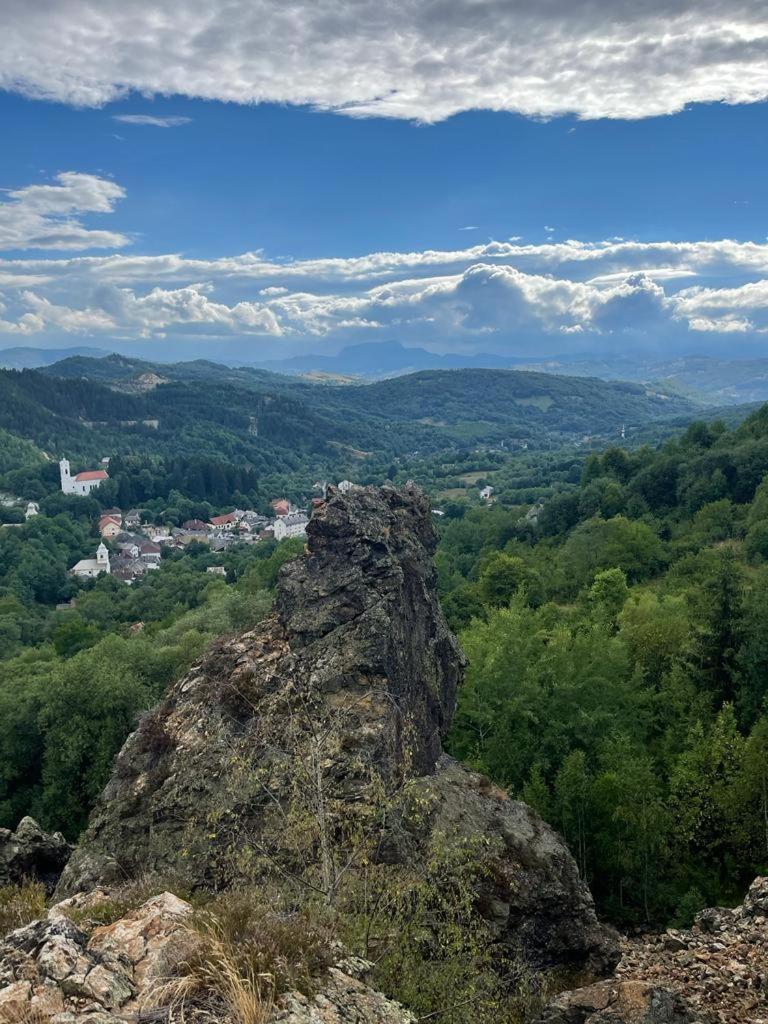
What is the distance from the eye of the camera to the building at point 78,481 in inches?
6703

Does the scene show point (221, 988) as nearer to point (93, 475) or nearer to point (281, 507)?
point (281, 507)

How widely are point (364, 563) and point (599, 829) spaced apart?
11.2 m

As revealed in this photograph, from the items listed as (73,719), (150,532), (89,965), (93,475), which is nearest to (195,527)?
(150,532)

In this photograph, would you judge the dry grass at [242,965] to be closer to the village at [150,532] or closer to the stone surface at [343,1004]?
the stone surface at [343,1004]

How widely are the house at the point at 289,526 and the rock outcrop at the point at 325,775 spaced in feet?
383

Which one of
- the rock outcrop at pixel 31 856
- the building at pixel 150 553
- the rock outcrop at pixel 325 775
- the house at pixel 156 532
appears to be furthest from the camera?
the house at pixel 156 532

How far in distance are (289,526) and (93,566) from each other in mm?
40101

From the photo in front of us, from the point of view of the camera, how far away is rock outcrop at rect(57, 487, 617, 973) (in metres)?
12.4

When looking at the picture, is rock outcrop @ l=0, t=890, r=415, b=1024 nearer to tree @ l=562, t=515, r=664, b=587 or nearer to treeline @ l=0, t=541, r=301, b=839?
treeline @ l=0, t=541, r=301, b=839

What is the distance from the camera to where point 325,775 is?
523 inches

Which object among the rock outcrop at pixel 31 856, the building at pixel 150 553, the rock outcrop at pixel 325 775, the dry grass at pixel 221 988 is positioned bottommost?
the building at pixel 150 553

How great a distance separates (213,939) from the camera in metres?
7.14

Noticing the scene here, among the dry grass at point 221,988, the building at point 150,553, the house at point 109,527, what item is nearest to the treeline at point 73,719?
the dry grass at point 221,988

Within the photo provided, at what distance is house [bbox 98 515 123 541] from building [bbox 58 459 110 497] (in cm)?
2250
